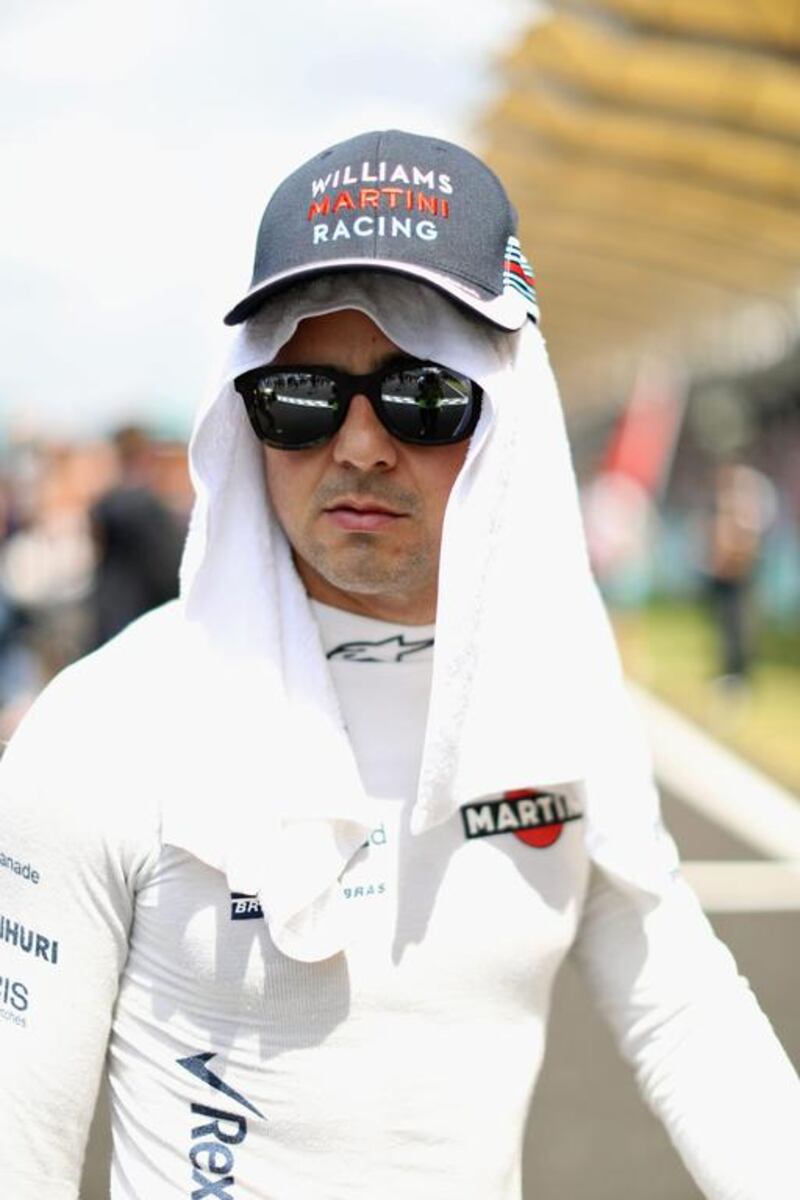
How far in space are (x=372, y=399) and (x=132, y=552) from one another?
622 centimetres

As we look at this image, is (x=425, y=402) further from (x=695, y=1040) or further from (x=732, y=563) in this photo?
(x=732, y=563)

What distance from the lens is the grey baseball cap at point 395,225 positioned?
163cm

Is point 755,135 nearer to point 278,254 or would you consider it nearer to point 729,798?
point 729,798

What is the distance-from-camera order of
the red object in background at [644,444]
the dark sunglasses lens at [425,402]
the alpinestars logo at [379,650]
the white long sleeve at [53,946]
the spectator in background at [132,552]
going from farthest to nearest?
the red object in background at [644,444]
the spectator in background at [132,552]
the alpinestars logo at [379,650]
the dark sunglasses lens at [425,402]
the white long sleeve at [53,946]

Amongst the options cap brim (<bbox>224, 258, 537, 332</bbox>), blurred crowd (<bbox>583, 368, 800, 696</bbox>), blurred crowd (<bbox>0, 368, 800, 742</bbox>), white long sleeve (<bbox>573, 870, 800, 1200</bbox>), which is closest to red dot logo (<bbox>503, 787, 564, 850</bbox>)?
white long sleeve (<bbox>573, 870, 800, 1200</bbox>)

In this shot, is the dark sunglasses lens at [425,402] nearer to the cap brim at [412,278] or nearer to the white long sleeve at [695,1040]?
the cap brim at [412,278]

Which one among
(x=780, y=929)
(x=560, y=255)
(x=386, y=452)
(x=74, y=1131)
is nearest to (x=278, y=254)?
(x=386, y=452)

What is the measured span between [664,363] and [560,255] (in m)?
8.74

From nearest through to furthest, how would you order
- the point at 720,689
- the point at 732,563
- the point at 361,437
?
the point at 361,437 → the point at 732,563 → the point at 720,689

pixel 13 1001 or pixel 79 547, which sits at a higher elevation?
pixel 79 547

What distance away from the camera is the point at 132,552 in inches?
307

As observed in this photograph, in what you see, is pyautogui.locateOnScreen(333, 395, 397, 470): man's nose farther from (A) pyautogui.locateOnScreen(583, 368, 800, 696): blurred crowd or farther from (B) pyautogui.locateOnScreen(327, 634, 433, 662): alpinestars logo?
(A) pyautogui.locateOnScreen(583, 368, 800, 696): blurred crowd

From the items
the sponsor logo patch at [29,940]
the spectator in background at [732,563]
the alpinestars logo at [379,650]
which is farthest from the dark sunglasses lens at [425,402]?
the spectator in background at [732,563]

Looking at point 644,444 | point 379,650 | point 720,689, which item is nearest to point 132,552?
point 379,650
